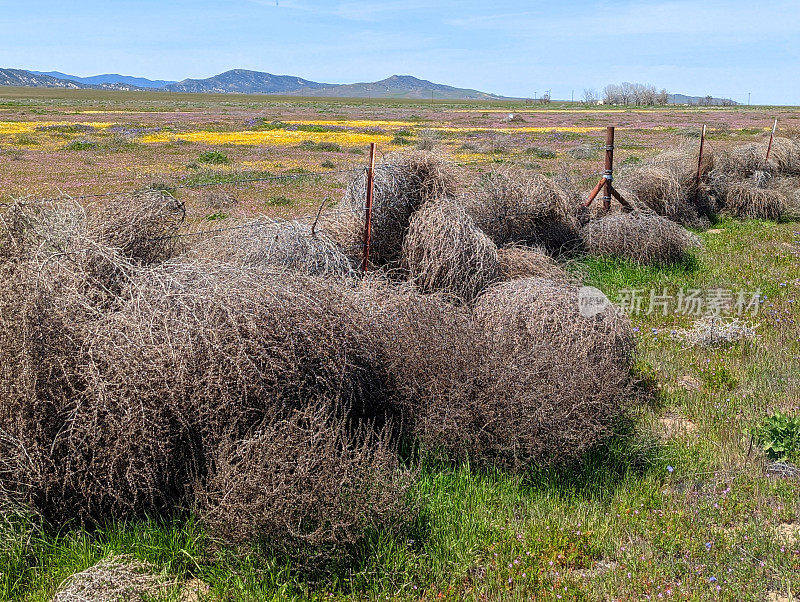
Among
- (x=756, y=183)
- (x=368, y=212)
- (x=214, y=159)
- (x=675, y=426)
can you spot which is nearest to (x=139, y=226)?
(x=368, y=212)

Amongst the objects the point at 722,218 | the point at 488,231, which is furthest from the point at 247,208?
the point at 722,218

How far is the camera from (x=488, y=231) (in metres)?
7.61

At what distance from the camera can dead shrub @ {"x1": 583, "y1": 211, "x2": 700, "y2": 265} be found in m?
8.74

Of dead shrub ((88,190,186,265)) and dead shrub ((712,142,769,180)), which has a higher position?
dead shrub ((712,142,769,180))

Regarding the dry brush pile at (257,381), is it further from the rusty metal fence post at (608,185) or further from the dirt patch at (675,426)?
the rusty metal fence post at (608,185)

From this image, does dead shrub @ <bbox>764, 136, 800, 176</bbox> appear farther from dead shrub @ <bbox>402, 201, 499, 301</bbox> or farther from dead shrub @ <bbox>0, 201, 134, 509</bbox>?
dead shrub @ <bbox>0, 201, 134, 509</bbox>

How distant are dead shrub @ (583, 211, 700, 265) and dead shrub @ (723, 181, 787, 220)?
4819 mm

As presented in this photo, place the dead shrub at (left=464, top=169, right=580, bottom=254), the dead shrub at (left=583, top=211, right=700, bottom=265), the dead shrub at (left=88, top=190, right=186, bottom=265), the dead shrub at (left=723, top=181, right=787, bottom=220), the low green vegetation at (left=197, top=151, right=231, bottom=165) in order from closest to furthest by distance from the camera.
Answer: the dead shrub at (left=88, top=190, right=186, bottom=265) → the dead shrub at (left=464, top=169, right=580, bottom=254) → the dead shrub at (left=583, top=211, right=700, bottom=265) → the dead shrub at (left=723, top=181, right=787, bottom=220) → the low green vegetation at (left=197, top=151, right=231, bottom=165)

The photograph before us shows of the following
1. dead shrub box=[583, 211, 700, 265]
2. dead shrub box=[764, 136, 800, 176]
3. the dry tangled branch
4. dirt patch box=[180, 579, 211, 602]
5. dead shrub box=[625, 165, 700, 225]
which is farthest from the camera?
dead shrub box=[764, 136, 800, 176]

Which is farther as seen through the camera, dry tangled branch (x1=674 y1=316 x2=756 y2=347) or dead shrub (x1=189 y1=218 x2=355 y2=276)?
dry tangled branch (x1=674 y1=316 x2=756 y2=347)

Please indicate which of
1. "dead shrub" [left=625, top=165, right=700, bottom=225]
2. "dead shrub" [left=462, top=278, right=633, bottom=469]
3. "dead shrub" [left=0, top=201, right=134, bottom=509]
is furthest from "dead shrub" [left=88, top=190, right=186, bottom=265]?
"dead shrub" [left=625, top=165, right=700, bottom=225]

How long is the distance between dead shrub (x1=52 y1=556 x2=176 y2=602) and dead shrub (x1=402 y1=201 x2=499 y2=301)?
3.48m

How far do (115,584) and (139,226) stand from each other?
298cm

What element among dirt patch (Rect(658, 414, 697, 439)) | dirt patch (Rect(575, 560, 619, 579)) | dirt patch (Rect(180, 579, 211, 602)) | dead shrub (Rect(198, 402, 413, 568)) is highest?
dead shrub (Rect(198, 402, 413, 568))
